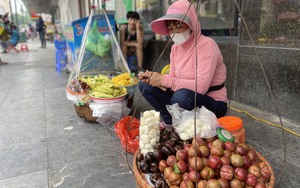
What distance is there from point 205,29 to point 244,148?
2.97m

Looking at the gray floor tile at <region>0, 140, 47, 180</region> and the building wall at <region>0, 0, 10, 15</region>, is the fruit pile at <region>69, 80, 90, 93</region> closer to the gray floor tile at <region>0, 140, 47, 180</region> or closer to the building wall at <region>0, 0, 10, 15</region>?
the gray floor tile at <region>0, 140, 47, 180</region>

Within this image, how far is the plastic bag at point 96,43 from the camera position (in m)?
3.88

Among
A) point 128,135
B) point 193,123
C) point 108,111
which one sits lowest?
point 128,135

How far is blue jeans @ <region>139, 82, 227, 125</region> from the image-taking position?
5.92 feet

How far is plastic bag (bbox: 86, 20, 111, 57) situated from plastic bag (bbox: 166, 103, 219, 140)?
2.64 m

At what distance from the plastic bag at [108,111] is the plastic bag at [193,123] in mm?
954

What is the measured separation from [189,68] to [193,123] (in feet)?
1.77

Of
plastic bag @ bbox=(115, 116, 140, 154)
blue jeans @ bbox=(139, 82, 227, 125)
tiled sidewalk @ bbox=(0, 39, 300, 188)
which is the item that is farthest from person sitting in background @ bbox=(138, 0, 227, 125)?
tiled sidewalk @ bbox=(0, 39, 300, 188)

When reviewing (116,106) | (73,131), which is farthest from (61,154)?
(116,106)

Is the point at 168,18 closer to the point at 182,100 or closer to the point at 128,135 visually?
the point at 182,100

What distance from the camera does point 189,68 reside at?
6.23 ft

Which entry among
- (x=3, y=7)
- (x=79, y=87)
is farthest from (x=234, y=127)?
(x=3, y=7)

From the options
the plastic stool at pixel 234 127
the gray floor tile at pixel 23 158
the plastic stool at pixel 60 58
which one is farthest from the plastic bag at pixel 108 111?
the plastic stool at pixel 60 58

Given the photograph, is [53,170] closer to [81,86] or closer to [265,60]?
[81,86]
